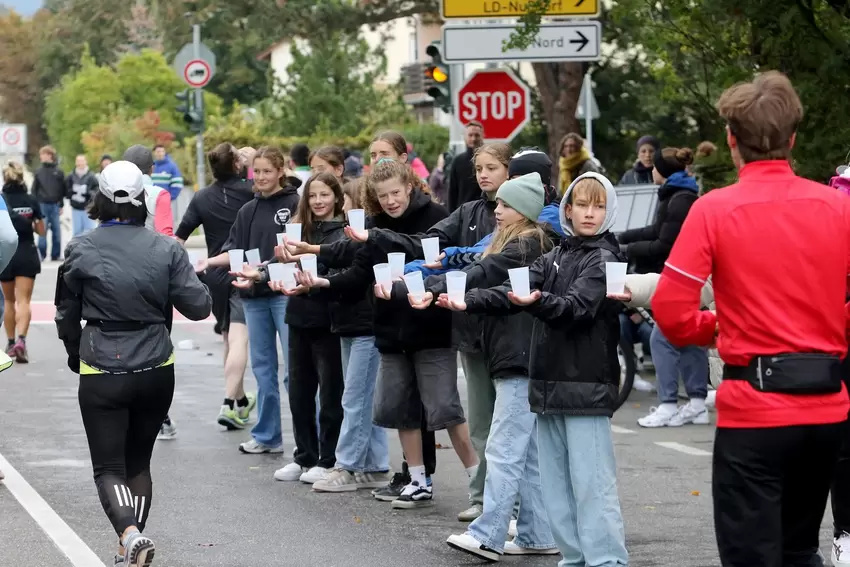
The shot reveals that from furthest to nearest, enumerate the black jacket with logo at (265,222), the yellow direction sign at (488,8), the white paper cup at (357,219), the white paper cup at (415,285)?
the yellow direction sign at (488,8)
the black jacket with logo at (265,222)
the white paper cup at (357,219)
the white paper cup at (415,285)

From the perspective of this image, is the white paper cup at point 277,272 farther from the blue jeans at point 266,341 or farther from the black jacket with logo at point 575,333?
the black jacket with logo at point 575,333

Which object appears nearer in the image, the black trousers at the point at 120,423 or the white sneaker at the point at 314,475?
the black trousers at the point at 120,423

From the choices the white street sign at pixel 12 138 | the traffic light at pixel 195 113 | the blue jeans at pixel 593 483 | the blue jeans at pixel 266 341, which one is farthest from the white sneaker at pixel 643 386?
the white street sign at pixel 12 138

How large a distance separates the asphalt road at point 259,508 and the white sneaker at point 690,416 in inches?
6.1

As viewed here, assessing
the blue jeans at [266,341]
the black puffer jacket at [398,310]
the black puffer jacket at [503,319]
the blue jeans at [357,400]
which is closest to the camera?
the black puffer jacket at [503,319]

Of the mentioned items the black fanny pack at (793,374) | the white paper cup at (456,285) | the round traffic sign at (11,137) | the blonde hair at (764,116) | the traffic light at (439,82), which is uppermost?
the traffic light at (439,82)

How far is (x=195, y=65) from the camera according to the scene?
3241 cm

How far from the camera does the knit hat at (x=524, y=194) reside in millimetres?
7418

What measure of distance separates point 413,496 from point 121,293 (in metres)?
2.55

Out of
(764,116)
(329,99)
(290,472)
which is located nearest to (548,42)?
(290,472)

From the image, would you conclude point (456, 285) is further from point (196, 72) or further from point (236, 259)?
point (196, 72)

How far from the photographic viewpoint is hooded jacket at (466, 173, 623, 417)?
6.58 m

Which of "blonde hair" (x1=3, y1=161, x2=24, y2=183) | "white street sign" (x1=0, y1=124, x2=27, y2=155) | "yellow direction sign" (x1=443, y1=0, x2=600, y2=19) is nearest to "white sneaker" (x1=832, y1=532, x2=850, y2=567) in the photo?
"yellow direction sign" (x1=443, y1=0, x2=600, y2=19)

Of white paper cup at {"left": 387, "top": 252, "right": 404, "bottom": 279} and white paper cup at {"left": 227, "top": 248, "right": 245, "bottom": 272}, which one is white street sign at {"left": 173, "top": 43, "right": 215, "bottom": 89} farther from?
white paper cup at {"left": 387, "top": 252, "right": 404, "bottom": 279}
